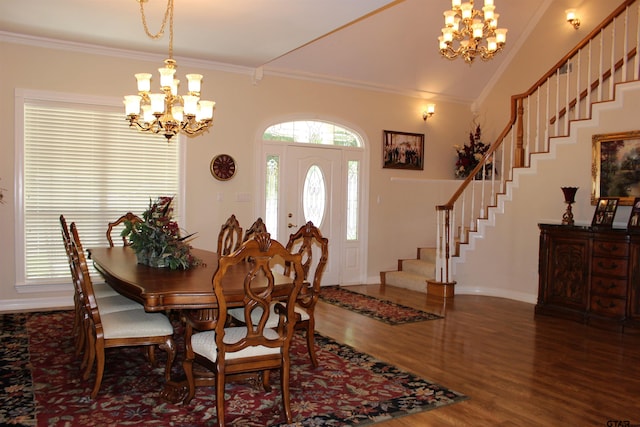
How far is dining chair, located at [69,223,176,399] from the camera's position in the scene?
10.4 ft

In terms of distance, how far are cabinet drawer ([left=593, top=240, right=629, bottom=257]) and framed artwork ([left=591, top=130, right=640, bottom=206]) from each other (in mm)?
621

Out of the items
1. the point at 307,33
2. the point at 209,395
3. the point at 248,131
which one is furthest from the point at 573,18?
the point at 209,395

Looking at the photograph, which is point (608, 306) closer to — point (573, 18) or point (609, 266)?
point (609, 266)

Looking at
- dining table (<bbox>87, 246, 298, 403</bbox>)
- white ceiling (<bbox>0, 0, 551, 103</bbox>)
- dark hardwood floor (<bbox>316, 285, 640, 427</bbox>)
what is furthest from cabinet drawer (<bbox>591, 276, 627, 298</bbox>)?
dining table (<bbox>87, 246, 298, 403</bbox>)

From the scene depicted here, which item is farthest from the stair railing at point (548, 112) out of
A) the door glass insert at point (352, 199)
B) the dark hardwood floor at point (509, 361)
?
the door glass insert at point (352, 199)

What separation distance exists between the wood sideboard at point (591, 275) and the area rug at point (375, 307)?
1.30 metres

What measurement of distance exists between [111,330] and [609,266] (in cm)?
456

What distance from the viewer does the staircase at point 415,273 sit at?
722 centimetres

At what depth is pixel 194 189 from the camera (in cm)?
639

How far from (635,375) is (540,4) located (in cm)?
567

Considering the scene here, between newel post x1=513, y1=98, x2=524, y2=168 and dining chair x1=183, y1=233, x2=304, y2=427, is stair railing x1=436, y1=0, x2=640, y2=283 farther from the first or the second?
dining chair x1=183, y1=233, x2=304, y2=427

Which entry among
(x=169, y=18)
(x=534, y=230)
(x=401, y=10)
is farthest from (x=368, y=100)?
(x=169, y=18)

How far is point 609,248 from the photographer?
5191mm

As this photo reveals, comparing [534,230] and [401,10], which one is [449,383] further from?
[401,10]
